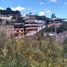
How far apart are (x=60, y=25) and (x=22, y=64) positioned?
2163 cm

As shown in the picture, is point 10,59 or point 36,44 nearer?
point 10,59

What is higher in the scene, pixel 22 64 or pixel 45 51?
pixel 22 64

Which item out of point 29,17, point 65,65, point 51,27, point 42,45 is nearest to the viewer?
point 65,65

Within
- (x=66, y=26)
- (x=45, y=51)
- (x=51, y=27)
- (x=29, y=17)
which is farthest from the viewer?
(x=29, y=17)

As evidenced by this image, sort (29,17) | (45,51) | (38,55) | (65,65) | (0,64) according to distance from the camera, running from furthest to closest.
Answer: (29,17) < (45,51) < (38,55) < (65,65) < (0,64)

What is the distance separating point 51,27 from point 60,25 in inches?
49.1

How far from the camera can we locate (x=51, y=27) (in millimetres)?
28141

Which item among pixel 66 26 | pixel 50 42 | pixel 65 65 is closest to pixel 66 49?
pixel 50 42

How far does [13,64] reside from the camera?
5.46 meters

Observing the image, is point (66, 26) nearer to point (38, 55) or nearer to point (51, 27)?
point (51, 27)

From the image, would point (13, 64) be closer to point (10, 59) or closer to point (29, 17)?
point (10, 59)

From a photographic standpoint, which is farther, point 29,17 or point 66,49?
point 29,17

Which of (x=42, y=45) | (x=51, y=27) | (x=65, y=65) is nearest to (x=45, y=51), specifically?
(x=42, y=45)

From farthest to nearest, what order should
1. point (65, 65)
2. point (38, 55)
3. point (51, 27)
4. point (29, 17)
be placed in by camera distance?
point (29, 17)
point (51, 27)
point (38, 55)
point (65, 65)
